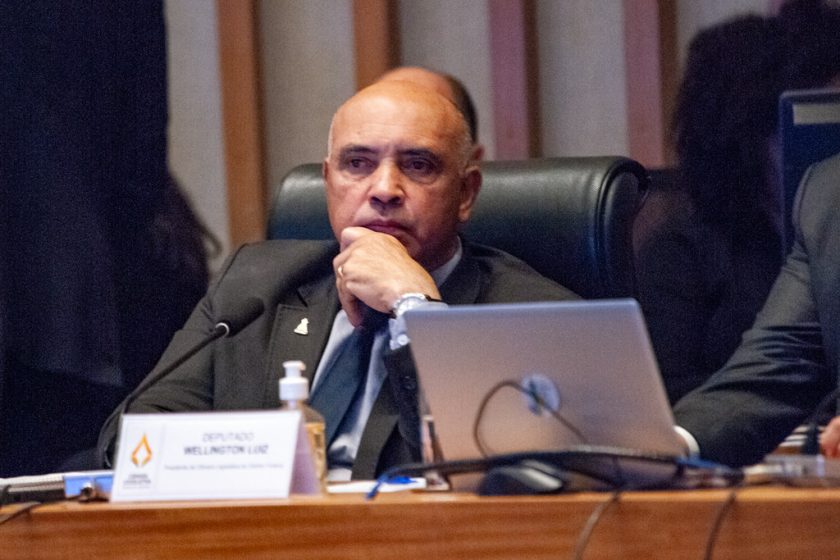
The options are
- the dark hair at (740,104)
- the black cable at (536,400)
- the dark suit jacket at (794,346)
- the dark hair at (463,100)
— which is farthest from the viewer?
the dark hair at (463,100)

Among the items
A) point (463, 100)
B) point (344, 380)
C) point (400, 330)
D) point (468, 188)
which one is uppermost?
point (463, 100)

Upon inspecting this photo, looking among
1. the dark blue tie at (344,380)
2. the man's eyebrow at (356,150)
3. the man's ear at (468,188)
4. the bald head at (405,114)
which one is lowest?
the dark blue tie at (344,380)

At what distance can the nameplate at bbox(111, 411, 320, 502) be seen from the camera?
1.18 m

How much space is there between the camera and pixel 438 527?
42.1 inches

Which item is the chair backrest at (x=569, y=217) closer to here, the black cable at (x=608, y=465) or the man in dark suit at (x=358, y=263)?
the man in dark suit at (x=358, y=263)

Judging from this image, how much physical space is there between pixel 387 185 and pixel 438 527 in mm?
1017

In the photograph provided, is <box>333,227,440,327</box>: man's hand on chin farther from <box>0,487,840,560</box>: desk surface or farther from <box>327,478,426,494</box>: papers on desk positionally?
<box>0,487,840,560</box>: desk surface

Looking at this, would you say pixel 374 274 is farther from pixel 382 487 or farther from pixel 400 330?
pixel 382 487

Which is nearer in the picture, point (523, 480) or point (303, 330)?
point (523, 480)

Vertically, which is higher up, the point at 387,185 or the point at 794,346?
the point at 387,185

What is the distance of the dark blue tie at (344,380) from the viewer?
6.26 feet

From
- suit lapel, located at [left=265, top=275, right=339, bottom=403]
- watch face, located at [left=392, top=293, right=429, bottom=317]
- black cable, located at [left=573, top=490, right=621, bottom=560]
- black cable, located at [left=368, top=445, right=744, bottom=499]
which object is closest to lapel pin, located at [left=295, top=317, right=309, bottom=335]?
suit lapel, located at [left=265, top=275, right=339, bottom=403]

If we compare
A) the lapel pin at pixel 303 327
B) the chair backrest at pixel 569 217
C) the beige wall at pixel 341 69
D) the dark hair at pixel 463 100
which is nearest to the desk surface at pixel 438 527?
the lapel pin at pixel 303 327

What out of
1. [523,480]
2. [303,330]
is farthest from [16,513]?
[303,330]
